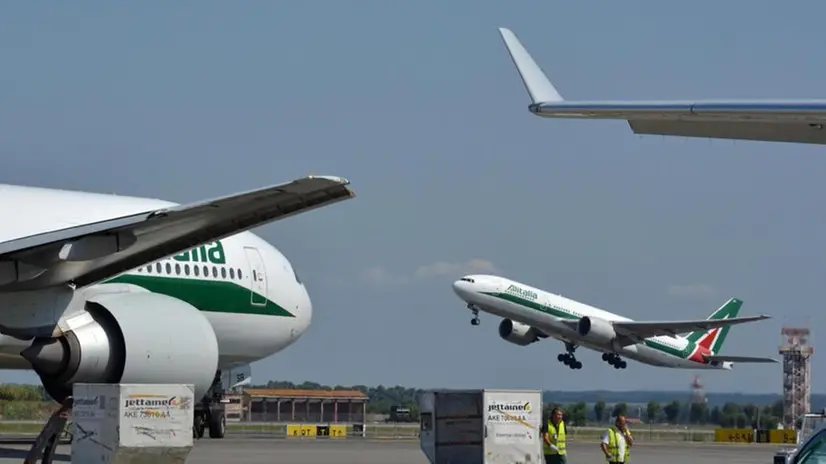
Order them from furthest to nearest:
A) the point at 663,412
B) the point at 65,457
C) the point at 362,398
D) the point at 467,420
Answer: the point at 362,398 → the point at 663,412 → the point at 65,457 → the point at 467,420

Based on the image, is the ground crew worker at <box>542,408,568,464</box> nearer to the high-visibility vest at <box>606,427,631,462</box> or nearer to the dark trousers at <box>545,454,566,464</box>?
the dark trousers at <box>545,454,566,464</box>

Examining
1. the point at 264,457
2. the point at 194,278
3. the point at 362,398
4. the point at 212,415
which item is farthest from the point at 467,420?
the point at 362,398

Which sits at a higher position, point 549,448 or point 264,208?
point 264,208

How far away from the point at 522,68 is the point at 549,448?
9693mm

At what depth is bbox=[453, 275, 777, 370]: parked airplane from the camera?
2527 inches

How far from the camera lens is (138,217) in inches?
515

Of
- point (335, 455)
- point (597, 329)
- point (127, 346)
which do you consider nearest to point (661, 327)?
point (597, 329)

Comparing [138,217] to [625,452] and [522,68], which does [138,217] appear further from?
[625,452]

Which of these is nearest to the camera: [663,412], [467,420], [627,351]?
[467,420]

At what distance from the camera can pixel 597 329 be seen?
65.4m

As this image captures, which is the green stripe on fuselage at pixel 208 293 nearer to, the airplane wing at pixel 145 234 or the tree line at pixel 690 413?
the airplane wing at pixel 145 234

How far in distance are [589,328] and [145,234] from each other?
5248 centimetres

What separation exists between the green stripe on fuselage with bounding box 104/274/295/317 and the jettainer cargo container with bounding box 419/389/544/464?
375cm

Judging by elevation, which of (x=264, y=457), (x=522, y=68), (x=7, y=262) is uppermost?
(x=522, y=68)
